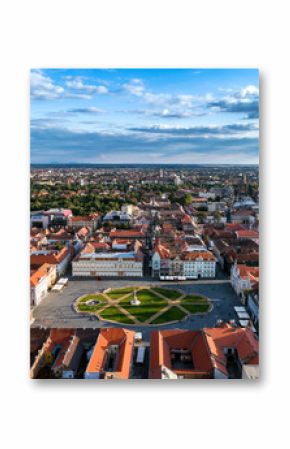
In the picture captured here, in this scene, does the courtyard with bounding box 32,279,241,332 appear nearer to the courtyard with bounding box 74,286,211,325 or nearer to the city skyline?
the courtyard with bounding box 74,286,211,325

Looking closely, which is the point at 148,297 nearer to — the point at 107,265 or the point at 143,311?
the point at 143,311

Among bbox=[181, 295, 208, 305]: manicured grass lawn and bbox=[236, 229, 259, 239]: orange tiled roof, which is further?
bbox=[181, 295, 208, 305]: manicured grass lawn

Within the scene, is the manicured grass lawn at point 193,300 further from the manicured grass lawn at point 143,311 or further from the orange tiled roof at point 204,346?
the orange tiled roof at point 204,346

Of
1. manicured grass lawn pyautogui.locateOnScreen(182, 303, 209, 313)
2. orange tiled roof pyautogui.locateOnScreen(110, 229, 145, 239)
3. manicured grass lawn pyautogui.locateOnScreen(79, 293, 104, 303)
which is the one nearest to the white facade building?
manicured grass lawn pyautogui.locateOnScreen(79, 293, 104, 303)

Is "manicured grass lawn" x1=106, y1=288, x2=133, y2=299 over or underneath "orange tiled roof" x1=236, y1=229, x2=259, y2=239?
underneath

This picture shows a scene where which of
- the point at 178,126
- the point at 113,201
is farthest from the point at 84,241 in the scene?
the point at 178,126

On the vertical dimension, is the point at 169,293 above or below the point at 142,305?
above

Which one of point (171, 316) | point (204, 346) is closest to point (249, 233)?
point (204, 346)
